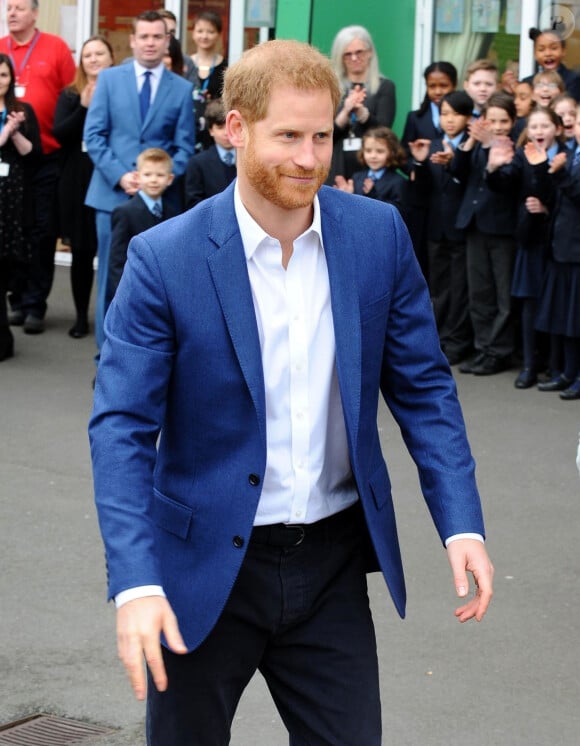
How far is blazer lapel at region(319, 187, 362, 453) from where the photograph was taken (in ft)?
9.66

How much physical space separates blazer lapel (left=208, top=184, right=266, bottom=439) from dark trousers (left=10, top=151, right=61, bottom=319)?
27.1ft

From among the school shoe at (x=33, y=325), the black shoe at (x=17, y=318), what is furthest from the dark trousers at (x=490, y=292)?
the black shoe at (x=17, y=318)

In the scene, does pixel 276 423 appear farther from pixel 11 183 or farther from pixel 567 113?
pixel 11 183

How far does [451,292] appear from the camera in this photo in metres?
10.5

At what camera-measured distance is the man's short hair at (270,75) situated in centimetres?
278

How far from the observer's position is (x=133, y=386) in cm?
284

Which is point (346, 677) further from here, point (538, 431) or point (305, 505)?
point (538, 431)

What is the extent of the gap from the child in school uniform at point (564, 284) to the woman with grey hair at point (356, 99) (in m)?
1.97

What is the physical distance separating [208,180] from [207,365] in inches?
278

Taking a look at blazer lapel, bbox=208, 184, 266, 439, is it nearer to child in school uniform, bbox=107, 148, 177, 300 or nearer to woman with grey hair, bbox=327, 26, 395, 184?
child in school uniform, bbox=107, 148, 177, 300

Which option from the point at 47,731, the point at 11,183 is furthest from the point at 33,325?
the point at 47,731

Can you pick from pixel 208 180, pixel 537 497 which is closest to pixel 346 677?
pixel 537 497

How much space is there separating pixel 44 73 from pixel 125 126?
2.24 metres

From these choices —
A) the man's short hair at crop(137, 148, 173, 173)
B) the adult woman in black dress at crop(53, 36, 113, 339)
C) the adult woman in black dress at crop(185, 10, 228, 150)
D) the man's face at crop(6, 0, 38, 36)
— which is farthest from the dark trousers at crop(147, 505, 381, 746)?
the man's face at crop(6, 0, 38, 36)
